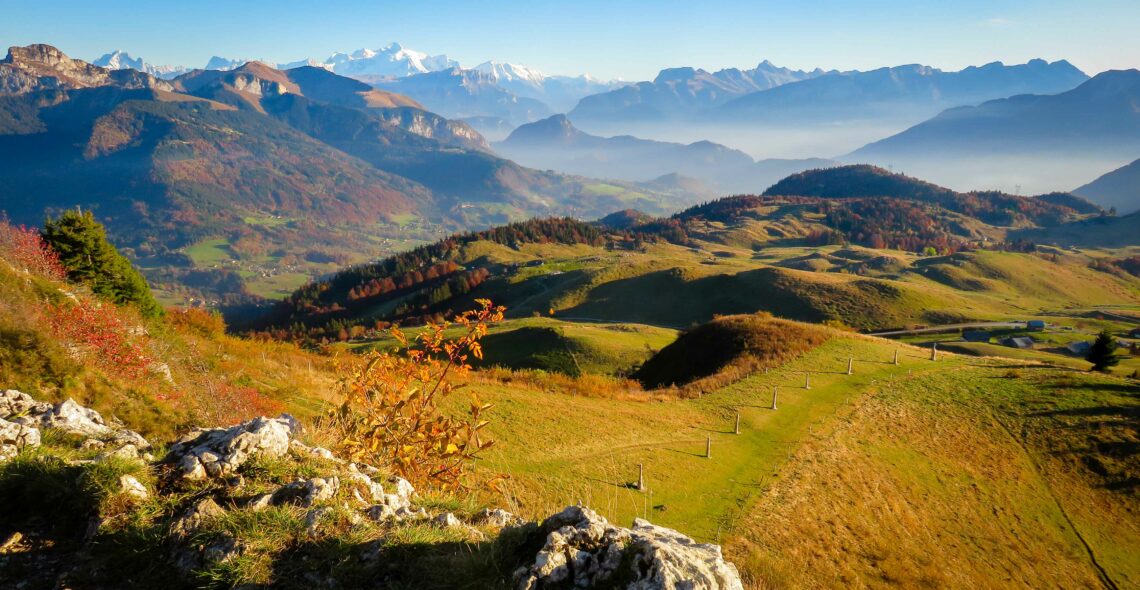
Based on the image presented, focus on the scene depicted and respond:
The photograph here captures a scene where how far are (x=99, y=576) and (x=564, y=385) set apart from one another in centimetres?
2511

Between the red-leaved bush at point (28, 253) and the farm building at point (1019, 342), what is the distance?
304 ft

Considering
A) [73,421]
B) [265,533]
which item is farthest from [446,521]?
[73,421]

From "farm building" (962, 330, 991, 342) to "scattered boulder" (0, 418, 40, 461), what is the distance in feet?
286

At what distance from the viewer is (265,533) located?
5141mm

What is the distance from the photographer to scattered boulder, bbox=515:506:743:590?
473cm

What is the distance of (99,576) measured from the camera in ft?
16.0

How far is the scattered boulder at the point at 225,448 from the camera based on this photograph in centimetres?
614

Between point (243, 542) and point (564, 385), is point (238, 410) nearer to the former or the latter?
point (243, 542)

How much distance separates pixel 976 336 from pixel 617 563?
293 ft

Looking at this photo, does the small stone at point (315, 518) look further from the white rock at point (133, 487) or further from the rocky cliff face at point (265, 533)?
the white rock at point (133, 487)

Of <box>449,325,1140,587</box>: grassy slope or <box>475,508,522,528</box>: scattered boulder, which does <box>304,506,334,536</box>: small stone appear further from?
<box>449,325,1140,587</box>: grassy slope

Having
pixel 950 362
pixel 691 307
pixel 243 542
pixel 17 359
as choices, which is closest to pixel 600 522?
pixel 243 542

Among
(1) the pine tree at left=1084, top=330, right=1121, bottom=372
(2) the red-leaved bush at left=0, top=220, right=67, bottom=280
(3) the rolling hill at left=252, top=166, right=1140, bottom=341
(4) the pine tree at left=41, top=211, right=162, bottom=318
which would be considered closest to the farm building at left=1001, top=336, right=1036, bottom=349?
(3) the rolling hill at left=252, top=166, right=1140, bottom=341

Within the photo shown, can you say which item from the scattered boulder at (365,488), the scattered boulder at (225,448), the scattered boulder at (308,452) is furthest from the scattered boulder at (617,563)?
the scattered boulder at (225,448)
